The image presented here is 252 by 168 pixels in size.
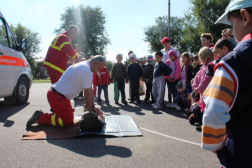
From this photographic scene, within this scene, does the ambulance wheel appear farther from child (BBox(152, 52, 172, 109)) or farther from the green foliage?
the green foliage

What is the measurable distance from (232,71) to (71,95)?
12.5 feet

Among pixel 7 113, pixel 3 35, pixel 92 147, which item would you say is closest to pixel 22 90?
pixel 7 113

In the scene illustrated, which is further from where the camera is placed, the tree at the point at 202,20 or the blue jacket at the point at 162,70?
the tree at the point at 202,20

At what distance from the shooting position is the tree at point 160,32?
50719 mm

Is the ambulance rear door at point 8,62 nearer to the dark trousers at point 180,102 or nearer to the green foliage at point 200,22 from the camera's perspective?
the dark trousers at point 180,102

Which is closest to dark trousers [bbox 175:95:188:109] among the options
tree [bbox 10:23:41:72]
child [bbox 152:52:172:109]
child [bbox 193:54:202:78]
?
child [bbox 152:52:172:109]

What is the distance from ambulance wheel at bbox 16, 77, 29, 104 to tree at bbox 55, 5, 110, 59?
36.1 m

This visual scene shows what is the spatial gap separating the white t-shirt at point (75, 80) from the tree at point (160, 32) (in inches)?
1860

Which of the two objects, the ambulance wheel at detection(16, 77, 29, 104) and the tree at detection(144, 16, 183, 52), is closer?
the ambulance wheel at detection(16, 77, 29, 104)

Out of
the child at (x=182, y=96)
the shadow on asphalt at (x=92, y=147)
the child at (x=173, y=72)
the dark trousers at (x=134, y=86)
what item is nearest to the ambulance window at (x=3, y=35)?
the shadow on asphalt at (x=92, y=147)

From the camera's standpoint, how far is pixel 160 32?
5253 cm

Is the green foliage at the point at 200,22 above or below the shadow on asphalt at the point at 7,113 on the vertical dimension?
above

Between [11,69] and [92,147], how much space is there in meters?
4.51

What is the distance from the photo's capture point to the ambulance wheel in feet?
23.2
